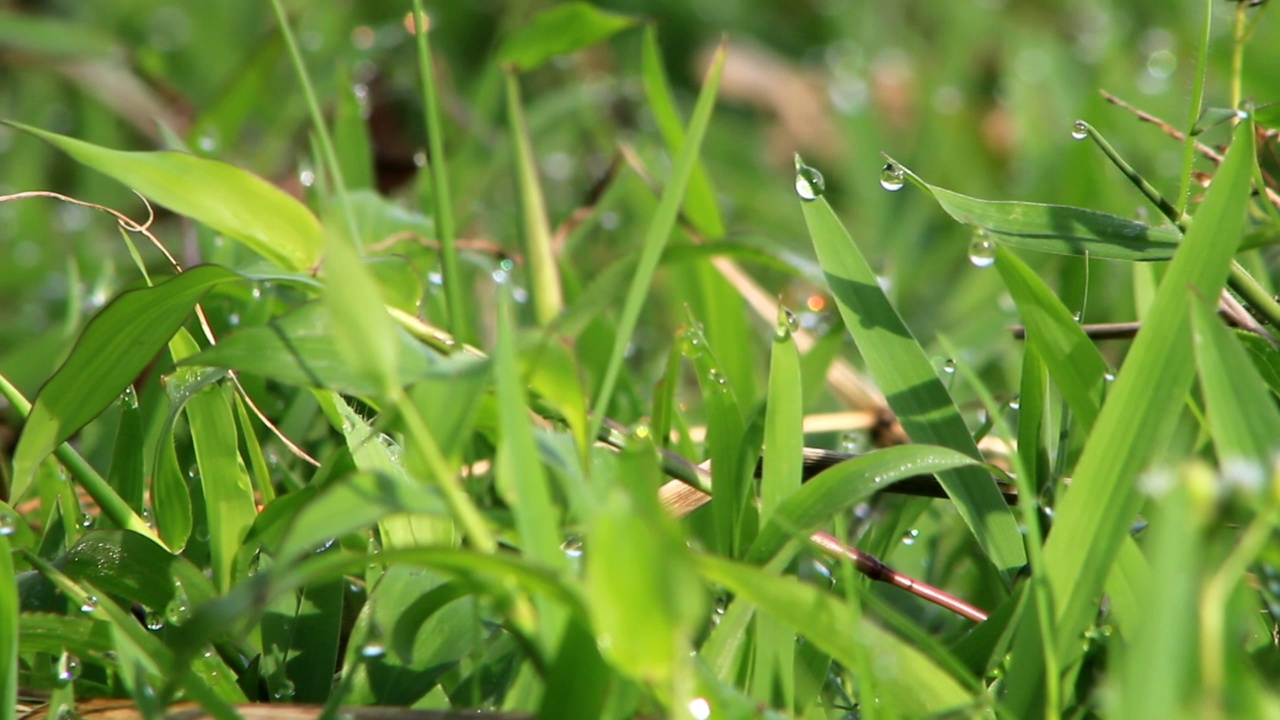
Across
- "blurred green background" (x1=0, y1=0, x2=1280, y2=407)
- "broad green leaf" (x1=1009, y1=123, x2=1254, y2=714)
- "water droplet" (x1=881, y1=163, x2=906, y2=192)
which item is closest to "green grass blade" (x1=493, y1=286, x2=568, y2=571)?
"broad green leaf" (x1=1009, y1=123, x2=1254, y2=714)

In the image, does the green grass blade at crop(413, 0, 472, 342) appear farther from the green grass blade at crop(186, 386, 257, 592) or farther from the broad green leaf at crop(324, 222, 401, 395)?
the broad green leaf at crop(324, 222, 401, 395)

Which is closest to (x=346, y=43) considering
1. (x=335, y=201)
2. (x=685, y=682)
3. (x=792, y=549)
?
(x=335, y=201)

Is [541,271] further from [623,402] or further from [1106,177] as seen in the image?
[1106,177]

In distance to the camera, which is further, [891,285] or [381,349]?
[891,285]

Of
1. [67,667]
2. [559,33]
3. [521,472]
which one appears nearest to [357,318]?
[521,472]

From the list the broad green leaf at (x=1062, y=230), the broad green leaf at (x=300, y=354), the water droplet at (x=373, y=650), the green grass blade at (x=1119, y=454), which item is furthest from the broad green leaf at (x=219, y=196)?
the green grass blade at (x=1119, y=454)

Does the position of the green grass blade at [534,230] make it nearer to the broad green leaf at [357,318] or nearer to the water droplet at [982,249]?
the water droplet at [982,249]
